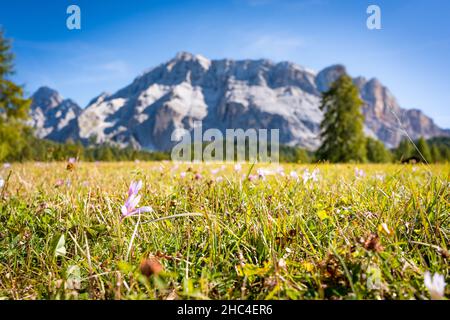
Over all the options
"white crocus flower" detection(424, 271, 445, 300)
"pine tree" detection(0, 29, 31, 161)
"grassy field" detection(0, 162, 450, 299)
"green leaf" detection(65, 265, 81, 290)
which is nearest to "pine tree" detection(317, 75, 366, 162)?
"pine tree" detection(0, 29, 31, 161)

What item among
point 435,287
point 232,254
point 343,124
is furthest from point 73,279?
point 343,124

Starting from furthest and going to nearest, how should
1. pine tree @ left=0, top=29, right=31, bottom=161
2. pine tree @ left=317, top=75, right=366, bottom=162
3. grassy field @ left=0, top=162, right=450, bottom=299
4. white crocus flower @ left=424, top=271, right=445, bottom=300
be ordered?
pine tree @ left=317, top=75, right=366, bottom=162, pine tree @ left=0, top=29, right=31, bottom=161, grassy field @ left=0, top=162, right=450, bottom=299, white crocus flower @ left=424, top=271, right=445, bottom=300

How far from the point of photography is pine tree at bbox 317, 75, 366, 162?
29.8 meters

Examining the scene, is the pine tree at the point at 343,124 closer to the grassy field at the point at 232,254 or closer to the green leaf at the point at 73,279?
the grassy field at the point at 232,254

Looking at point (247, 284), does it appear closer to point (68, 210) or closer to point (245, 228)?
point (245, 228)

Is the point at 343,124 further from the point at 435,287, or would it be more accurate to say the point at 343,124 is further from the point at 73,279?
the point at 73,279

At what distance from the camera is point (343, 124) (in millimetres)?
29953

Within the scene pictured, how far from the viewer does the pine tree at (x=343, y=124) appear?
2978 cm

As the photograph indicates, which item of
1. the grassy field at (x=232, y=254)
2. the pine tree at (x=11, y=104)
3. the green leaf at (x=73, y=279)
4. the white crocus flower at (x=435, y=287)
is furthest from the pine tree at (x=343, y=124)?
the green leaf at (x=73, y=279)

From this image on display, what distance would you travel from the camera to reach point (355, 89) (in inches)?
1205

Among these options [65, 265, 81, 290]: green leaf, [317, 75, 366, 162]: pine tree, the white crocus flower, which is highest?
[317, 75, 366, 162]: pine tree

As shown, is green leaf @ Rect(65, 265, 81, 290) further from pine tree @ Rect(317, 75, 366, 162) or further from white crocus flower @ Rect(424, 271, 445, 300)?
pine tree @ Rect(317, 75, 366, 162)
